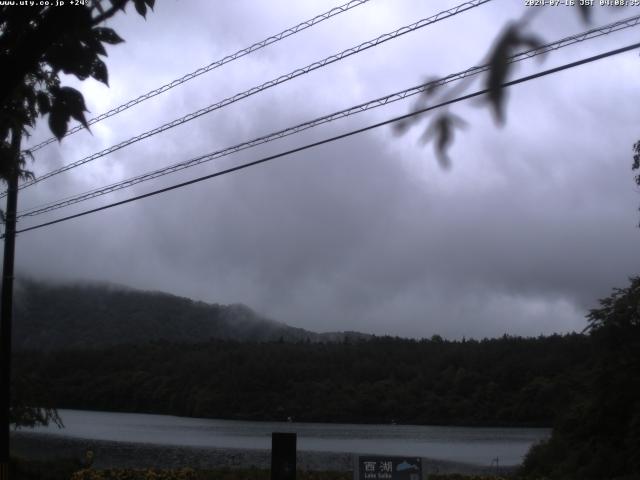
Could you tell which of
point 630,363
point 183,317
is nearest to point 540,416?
point 630,363

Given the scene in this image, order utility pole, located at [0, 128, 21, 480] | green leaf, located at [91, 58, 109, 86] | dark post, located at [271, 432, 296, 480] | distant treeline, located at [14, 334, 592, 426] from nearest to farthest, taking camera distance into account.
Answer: green leaf, located at [91, 58, 109, 86] → dark post, located at [271, 432, 296, 480] → utility pole, located at [0, 128, 21, 480] → distant treeline, located at [14, 334, 592, 426]

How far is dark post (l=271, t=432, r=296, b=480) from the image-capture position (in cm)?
1259

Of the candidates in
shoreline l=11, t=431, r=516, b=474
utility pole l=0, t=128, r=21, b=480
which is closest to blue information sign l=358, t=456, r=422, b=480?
utility pole l=0, t=128, r=21, b=480

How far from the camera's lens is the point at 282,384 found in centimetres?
4012

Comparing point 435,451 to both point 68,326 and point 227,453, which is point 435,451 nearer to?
point 227,453

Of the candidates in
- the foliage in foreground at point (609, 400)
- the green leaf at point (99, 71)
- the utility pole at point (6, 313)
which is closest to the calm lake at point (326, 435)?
the foliage in foreground at point (609, 400)

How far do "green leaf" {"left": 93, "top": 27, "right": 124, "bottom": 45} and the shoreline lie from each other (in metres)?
18.2

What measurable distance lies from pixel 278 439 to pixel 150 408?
3295 cm

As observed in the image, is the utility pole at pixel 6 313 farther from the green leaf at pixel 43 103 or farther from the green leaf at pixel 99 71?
the green leaf at pixel 99 71

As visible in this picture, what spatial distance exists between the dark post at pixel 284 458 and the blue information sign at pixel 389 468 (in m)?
1.02

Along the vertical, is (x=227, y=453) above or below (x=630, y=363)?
below

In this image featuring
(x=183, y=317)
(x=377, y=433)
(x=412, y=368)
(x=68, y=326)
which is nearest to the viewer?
(x=377, y=433)

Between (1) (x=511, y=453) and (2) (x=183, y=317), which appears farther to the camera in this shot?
(2) (x=183, y=317)

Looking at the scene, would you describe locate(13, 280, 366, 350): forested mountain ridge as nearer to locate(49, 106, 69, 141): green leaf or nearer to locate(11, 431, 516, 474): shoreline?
locate(11, 431, 516, 474): shoreline
